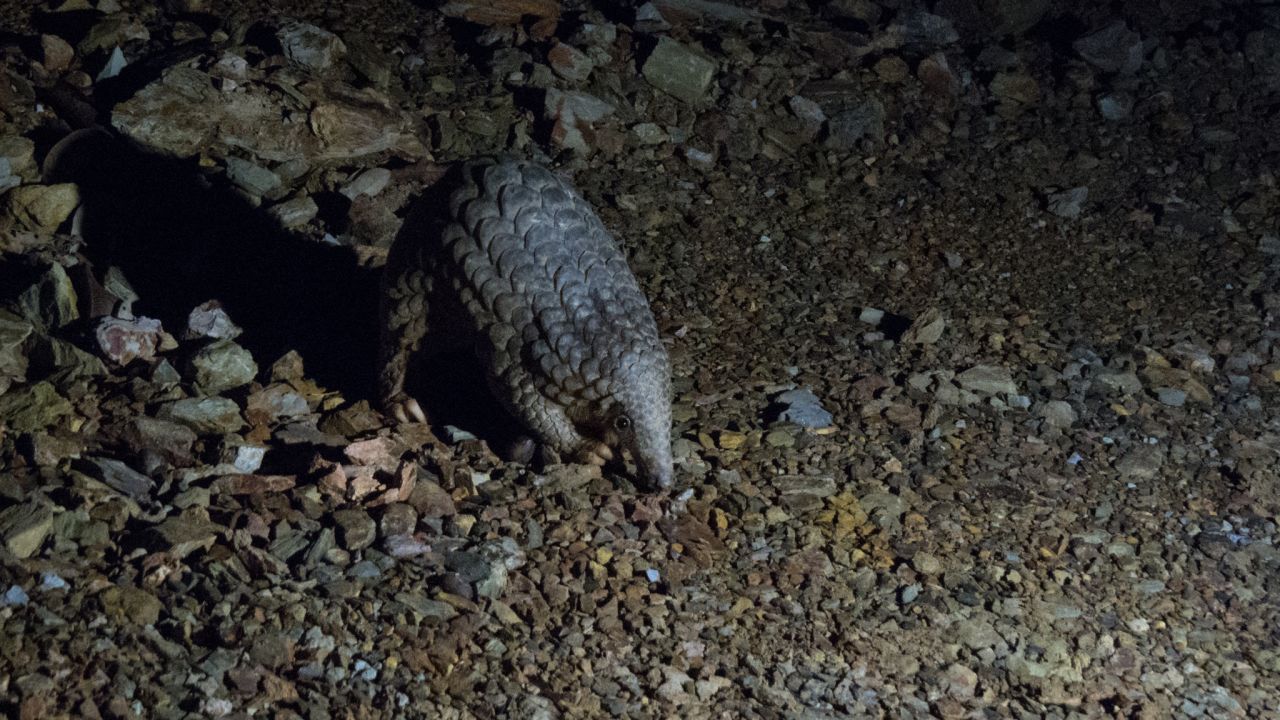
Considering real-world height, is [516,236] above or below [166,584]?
above

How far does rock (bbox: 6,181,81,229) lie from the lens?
4.57m

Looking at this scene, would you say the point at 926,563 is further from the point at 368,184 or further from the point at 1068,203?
the point at 368,184

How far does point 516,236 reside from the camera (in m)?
3.75

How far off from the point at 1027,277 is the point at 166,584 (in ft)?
10.9

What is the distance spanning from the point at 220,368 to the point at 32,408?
517 millimetres

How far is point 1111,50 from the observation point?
6.32 meters

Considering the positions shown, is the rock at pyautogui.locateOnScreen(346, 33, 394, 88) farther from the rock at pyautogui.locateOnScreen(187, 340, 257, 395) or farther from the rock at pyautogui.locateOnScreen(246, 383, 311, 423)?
the rock at pyautogui.locateOnScreen(246, 383, 311, 423)

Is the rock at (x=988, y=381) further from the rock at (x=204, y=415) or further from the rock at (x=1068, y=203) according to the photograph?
the rock at (x=204, y=415)

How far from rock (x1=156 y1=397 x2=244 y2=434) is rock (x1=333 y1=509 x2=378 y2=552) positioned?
510mm

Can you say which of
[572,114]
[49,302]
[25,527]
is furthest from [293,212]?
[25,527]

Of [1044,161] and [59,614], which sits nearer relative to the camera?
[59,614]

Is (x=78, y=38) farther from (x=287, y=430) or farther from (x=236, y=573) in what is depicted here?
(x=236, y=573)

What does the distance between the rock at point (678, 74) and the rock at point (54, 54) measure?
2.25 m

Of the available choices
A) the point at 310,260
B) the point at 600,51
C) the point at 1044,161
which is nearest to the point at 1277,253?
the point at 1044,161
